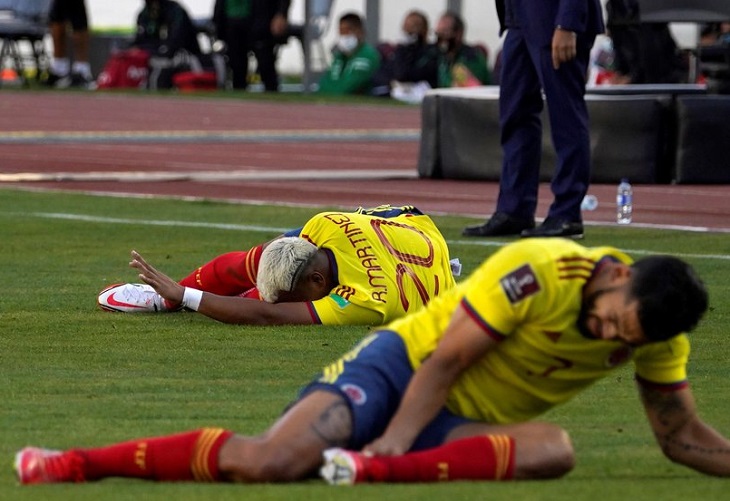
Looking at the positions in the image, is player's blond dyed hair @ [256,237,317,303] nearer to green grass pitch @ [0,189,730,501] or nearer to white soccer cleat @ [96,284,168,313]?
green grass pitch @ [0,189,730,501]

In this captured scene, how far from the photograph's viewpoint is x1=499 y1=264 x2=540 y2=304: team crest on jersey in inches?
189

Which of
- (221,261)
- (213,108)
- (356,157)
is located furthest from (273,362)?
(213,108)

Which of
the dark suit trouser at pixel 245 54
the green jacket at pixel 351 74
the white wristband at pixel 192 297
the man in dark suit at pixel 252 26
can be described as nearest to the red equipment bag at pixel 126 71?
the dark suit trouser at pixel 245 54

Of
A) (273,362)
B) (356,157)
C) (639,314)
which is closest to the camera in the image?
(639,314)

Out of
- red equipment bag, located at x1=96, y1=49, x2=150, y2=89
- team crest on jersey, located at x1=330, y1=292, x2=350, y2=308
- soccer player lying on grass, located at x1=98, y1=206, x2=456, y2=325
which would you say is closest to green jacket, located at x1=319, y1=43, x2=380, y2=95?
red equipment bag, located at x1=96, y1=49, x2=150, y2=89

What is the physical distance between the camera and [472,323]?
4.85 metres

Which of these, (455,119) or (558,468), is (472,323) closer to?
(558,468)

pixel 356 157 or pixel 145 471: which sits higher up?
pixel 145 471

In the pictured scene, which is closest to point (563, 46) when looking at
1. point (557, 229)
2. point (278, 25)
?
point (557, 229)

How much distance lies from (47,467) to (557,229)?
638 centimetres

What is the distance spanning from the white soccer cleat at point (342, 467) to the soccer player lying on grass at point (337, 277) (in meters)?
2.62

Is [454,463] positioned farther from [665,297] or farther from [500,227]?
[500,227]

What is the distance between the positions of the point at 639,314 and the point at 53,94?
86.3ft

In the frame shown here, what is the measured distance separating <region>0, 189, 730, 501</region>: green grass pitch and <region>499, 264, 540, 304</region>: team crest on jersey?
1.62 ft
